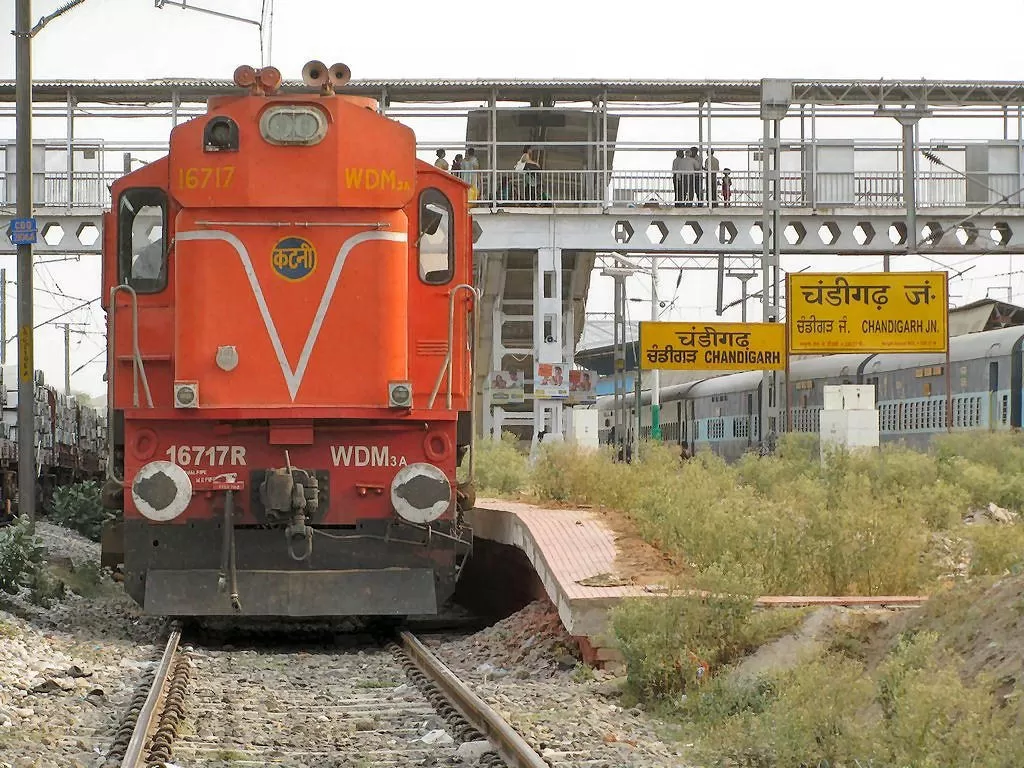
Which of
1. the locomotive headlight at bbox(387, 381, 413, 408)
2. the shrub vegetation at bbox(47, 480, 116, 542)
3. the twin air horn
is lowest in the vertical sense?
the shrub vegetation at bbox(47, 480, 116, 542)

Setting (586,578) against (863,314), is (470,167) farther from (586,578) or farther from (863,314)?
(586,578)

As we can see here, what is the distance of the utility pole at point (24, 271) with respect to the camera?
16688mm

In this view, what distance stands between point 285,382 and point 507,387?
18064 millimetres

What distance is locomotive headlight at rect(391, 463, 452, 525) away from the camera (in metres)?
10.9

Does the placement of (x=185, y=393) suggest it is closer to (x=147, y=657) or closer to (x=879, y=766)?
(x=147, y=657)

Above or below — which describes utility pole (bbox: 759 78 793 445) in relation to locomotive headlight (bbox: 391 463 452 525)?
above

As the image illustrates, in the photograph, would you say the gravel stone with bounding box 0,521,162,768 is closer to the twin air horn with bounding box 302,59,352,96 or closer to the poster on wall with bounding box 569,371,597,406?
the twin air horn with bounding box 302,59,352,96

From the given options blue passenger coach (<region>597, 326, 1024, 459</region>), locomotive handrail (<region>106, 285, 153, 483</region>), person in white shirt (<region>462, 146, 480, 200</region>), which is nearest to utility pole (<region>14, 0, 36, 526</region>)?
locomotive handrail (<region>106, 285, 153, 483</region>)

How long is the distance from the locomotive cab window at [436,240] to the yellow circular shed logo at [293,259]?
91 cm

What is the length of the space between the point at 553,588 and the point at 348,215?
10.6 ft

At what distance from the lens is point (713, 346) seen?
25.0 m

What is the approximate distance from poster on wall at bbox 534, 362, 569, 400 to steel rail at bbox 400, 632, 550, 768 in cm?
1711

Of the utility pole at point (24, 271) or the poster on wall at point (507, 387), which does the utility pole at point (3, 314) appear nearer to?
the poster on wall at point (507, 387)

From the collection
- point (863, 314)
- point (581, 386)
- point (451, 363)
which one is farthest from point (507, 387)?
point (451, 363)
